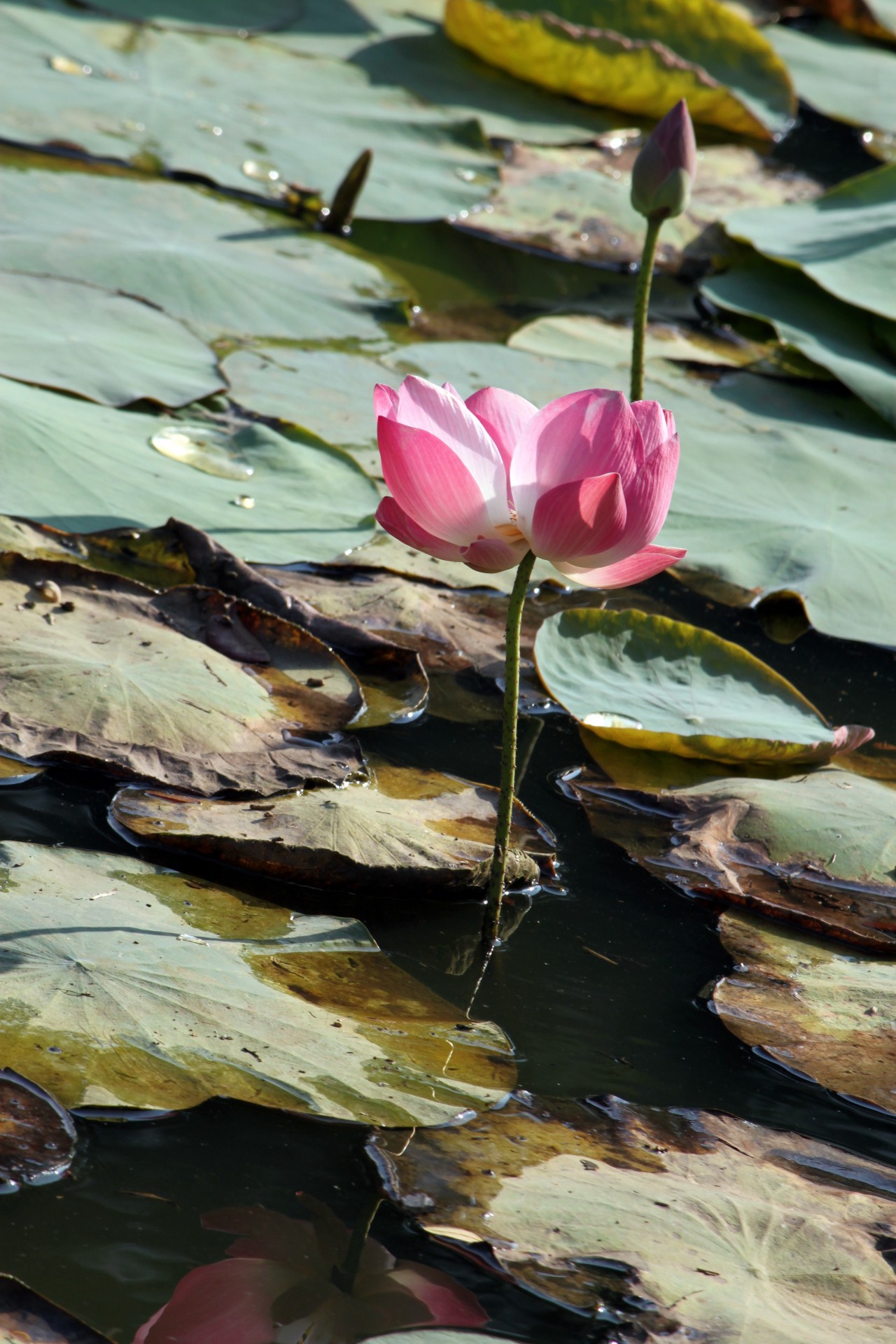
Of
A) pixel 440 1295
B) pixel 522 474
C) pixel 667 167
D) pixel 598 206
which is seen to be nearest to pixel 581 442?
pixel 522 474

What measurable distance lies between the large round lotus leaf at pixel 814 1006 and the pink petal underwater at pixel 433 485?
23.9 inches

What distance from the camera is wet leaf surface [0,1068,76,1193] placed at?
3.24 feet

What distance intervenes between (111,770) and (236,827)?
0.19m

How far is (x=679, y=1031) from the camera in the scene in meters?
1.34

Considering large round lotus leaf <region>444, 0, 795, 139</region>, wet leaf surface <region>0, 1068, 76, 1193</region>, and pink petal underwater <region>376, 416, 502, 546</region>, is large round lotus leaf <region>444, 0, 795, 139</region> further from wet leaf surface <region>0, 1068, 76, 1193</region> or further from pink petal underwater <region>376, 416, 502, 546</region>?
wet leaf surface <region>0, 1068, 76, 1193</region>

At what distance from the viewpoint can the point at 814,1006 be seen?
4.55 ft

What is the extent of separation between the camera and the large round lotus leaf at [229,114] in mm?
3441

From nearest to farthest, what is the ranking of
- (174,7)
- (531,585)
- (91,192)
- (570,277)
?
(531,585)
(91,192)
(570,277)
(174,7)

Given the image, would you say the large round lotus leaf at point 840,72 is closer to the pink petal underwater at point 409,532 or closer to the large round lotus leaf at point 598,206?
the large round lotus leaf at point 598,206

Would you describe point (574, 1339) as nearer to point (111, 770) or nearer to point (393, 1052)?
point (393, 1052)

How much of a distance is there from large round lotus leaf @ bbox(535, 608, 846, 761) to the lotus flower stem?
17.9 inches

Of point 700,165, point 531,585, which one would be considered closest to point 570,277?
point 700,165

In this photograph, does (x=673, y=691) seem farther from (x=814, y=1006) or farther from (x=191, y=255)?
(x=191, y=255)

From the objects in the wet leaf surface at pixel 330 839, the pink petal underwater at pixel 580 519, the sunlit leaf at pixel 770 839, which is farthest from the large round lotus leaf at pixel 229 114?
the pink petal underwater at pixel 580 519
